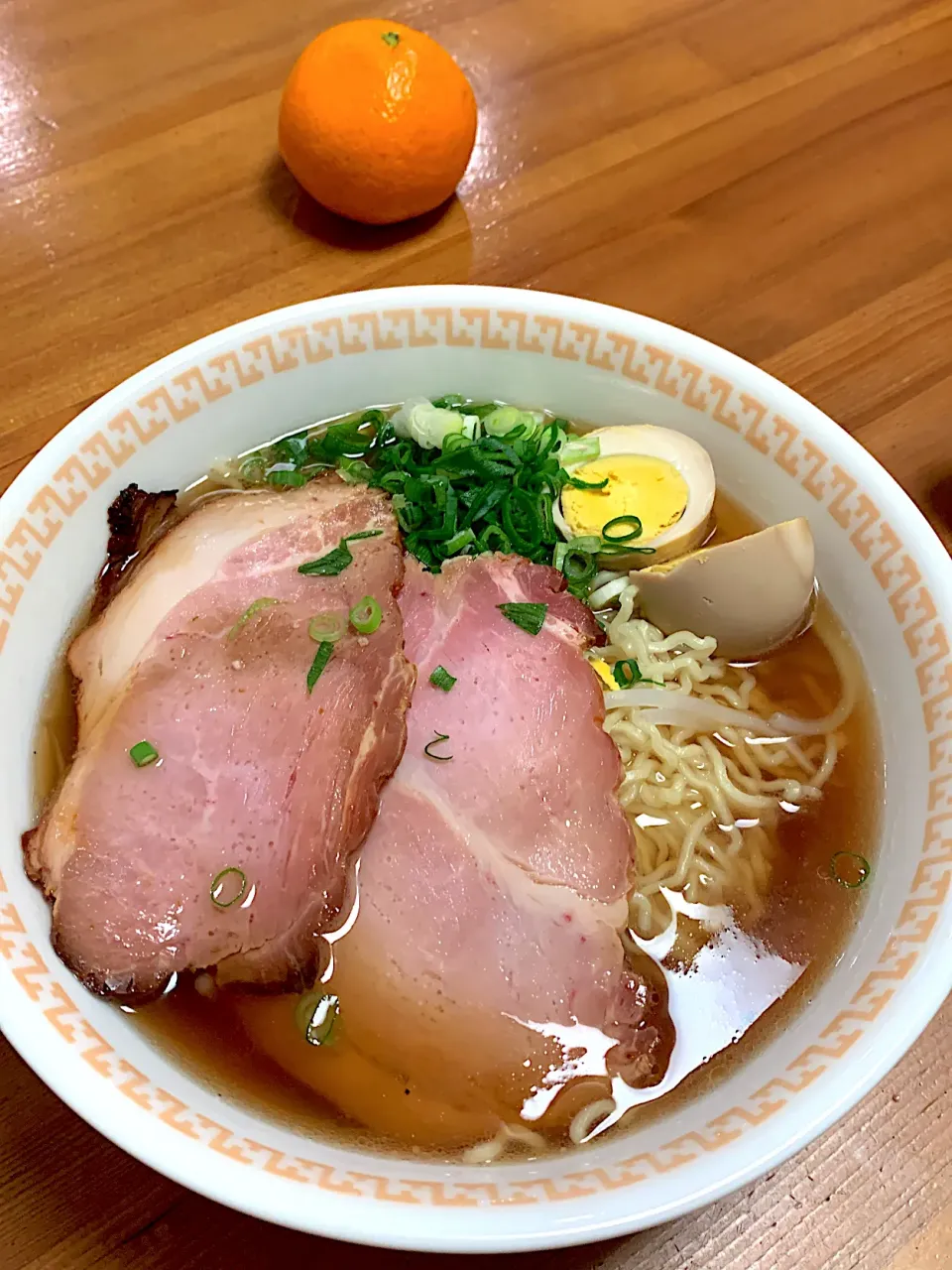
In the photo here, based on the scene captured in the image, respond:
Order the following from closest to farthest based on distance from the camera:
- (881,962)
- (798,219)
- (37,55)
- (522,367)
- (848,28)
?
(881,962) → (522,367) → (798,219) → (37,55) → (848,28)

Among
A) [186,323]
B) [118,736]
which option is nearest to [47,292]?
[186,323]

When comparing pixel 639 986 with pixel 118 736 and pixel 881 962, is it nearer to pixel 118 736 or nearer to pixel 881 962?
pixel 881 962

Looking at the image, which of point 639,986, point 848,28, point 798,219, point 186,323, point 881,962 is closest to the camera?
point 881,962

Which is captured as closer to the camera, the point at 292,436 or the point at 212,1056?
the point at 212,1056

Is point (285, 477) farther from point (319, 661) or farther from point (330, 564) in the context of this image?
point (319, 661)

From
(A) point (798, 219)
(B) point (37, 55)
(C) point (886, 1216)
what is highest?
(B) point (37, 55)

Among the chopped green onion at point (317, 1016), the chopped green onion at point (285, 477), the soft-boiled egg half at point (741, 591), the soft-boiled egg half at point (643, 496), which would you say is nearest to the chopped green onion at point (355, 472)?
the chopped green onion at point (285, 477)

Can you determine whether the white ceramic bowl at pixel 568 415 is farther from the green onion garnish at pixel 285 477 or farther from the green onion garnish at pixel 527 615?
the green onion garnish at pixel 527 615
